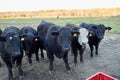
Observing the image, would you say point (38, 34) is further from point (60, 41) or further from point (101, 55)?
point (101, 55)

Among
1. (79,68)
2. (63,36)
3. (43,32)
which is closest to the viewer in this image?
(63,36)

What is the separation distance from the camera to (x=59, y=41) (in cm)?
847

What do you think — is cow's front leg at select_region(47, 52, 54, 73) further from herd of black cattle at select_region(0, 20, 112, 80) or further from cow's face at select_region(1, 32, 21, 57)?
cow's face at select_region(1, 32, 21, 57)

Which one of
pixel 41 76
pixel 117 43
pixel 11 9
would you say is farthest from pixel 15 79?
pixel 11 9

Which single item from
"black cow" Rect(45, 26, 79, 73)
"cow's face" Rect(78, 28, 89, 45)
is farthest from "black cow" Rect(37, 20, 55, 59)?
"cow's face" Rect(78, 28, 89, 45)

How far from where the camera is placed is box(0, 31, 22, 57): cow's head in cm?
780

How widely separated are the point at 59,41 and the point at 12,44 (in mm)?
1517

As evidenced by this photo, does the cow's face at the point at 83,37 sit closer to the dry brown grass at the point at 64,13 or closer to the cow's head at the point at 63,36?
the cow's head at the point at 63,36

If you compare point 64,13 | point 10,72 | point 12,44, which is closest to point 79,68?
point 10,72

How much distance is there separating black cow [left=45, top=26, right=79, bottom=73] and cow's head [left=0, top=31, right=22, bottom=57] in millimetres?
1218

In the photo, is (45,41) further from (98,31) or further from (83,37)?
(98,31)

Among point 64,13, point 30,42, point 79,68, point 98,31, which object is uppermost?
point 98,31

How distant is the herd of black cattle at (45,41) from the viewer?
798cm

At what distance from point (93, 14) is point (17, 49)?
19.1 metres
